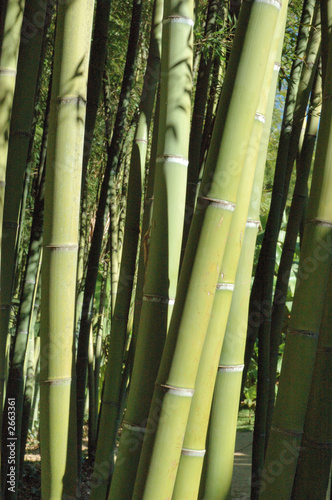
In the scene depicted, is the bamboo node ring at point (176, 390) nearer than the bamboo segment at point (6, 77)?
Yes

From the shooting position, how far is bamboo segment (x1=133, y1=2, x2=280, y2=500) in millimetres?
901

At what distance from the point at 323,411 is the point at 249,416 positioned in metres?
4.93

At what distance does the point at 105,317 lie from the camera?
5.30 meters

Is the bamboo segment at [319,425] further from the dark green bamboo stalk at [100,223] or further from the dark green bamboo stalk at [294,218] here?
the dark green bamboo stalk at [100,223]

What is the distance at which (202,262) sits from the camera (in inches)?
36.5

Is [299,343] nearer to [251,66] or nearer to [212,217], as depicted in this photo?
[212,217]

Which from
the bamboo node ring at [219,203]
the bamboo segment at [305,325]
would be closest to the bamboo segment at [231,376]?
the bamboo segment at [305,325]

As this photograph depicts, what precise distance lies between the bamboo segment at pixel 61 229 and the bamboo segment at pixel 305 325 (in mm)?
469

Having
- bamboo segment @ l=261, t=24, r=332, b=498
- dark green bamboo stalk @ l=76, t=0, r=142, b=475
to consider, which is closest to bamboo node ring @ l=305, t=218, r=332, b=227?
bamboo segment @ l=261, t=24, r=332, b=498

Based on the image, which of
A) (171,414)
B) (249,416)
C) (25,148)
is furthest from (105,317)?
(171,414)

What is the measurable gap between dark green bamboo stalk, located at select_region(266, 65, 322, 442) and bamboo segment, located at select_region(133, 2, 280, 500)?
1.04m

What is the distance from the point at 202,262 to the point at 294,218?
112 cm

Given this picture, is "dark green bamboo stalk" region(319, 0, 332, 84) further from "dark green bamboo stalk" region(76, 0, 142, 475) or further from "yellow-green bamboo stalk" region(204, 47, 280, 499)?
"dark green bamboo stalk" region(76, 0, 142, 475)

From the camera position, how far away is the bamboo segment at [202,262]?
90 cm
